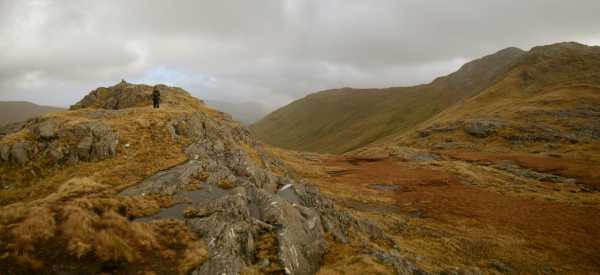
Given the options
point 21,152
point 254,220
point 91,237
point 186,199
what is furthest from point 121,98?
point 254,220

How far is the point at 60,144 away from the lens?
25062mm

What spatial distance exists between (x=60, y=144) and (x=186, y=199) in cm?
1547

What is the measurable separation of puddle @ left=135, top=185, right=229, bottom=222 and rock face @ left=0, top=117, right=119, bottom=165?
10866 mm

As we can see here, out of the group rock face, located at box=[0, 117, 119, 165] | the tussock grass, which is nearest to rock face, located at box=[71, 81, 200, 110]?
rock face, located at box=[0, 117, 119, 165]

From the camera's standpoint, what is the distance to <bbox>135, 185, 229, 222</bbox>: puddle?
16562 mm

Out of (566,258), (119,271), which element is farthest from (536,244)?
(119,271)

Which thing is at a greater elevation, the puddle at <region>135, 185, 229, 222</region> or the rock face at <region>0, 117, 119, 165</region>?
the rock face at <region>0, 117, 119, 165</region>

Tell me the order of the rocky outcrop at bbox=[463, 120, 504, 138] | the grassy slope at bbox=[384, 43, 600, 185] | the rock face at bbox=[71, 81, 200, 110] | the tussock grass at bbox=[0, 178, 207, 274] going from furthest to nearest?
→ the rocky outcrop at bbox=[463, 120, 504, 138] → the grassy slope at bbox=[384, 43, 600, 185] → the rock face at bbox=[71, 81, 200, 110] → the tussock grass at bbox=[0, 178, 207, 274]

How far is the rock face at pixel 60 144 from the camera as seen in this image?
23625 millimetres

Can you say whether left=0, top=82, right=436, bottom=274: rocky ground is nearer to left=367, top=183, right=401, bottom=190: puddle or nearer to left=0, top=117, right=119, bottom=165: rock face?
left=0, top=117, right=119, bottom=165: rock face

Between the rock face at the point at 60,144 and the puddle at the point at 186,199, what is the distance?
10.9 m

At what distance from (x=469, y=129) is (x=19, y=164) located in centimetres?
12989

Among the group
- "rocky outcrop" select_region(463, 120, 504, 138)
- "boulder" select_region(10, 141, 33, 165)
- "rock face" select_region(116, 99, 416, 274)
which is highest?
"rocky outcrop" select_region(463, 120, 504, 138)

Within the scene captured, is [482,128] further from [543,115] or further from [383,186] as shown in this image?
[383,186]
